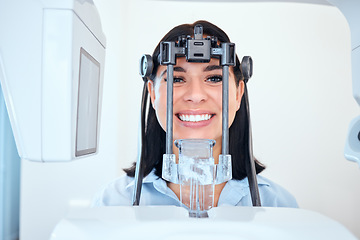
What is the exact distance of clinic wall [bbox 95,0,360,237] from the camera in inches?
90.8

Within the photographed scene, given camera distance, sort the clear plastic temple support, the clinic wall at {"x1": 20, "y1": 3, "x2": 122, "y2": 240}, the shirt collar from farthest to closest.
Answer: the clinic wall at {"x1": 20, "y1": 3, "x2": 122, "y2": 240}
the shirt collar
the clear plastic temple support

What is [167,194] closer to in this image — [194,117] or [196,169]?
[194,117]

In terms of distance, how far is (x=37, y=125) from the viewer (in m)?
0.49

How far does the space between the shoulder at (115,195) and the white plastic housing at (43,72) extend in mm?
663

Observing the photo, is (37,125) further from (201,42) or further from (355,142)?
(355,142)

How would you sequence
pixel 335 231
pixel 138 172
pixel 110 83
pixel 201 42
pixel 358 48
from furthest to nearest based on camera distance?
1. pixel 110 83
2. pixel 138 172
3. pixel 201 42
4. pixel 358 48
5. pixel 335 231

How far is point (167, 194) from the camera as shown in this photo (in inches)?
40.8

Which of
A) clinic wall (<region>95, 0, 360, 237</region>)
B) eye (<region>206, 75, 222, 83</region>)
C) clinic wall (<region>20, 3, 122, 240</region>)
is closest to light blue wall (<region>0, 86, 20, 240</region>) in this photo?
clinic wall (<region>20, 3, 122, 240</region>)

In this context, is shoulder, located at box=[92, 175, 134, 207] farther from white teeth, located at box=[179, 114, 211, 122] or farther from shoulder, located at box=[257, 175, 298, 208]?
shoulder, located at box=[257, 175, 298, 208]

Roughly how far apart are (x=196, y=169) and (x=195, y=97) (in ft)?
1.42

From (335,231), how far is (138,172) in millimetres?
430

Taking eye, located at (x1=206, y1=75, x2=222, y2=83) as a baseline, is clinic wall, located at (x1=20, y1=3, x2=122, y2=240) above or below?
below

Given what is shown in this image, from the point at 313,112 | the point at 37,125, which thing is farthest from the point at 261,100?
the point at 37,125

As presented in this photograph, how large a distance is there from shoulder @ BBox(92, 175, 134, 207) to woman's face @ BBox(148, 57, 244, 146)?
0.86 feet
